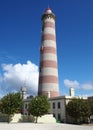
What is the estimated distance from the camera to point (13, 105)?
55906mm

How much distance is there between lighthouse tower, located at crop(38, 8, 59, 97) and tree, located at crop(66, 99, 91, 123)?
7240mm

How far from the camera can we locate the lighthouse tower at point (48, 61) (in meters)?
65.7

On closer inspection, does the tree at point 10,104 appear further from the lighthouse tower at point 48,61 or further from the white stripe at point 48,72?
the white stripe at point 48,72

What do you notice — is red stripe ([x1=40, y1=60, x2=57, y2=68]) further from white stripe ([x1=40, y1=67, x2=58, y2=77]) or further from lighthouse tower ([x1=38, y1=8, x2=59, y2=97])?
white stripe ([x1=40, y1=67, x2=58, y2=77])

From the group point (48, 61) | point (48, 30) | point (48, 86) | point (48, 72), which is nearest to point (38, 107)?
point (48, 86)

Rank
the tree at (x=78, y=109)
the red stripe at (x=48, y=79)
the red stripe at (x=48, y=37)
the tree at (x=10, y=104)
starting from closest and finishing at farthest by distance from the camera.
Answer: the tree at (x=10, y=104), the tree at (x=78, y=109), the red stripe at (x=48, y=79), the red stripe at (x=48, y=37)

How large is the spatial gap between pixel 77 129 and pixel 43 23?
121ft

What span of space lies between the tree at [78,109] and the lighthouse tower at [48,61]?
23.8 ft

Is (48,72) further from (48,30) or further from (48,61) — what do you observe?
(48,30)

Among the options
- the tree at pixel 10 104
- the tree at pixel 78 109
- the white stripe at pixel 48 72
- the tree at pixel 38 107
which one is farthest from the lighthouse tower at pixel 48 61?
the tree at pixel 10 104

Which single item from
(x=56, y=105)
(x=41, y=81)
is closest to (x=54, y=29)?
(x=41, y=81)

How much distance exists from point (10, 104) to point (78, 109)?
51.3ft

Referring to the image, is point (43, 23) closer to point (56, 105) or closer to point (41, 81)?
point (41, 81)

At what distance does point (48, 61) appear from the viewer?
221ft
